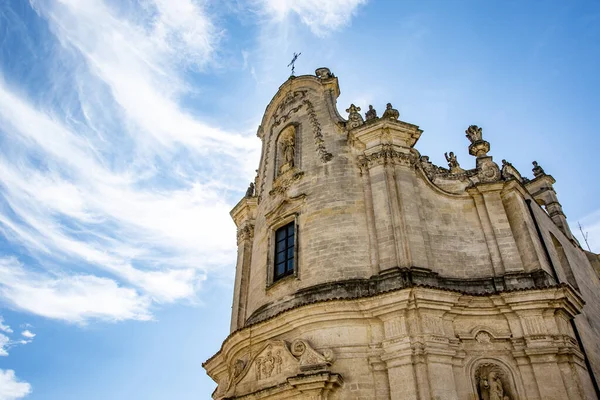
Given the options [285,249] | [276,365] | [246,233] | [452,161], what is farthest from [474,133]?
[276,365]

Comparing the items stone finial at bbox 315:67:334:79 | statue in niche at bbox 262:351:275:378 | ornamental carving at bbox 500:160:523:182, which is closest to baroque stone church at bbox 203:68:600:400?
statue in niche at bbox 262:351:275:378

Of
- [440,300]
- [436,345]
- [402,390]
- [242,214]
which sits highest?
[242,214]

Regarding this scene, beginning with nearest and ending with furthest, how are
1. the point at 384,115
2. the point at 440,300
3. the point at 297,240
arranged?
the point at 440,300, the point at 297,240, the point at 384,115

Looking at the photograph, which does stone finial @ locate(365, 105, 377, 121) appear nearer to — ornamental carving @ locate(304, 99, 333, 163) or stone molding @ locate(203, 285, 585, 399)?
ornamental carving @ locate(304, 99, 333, 163)

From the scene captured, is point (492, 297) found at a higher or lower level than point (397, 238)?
lower

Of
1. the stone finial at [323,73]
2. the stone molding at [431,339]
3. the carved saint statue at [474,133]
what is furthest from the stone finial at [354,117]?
the stone molding at [431,339]

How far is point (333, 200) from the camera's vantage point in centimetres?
1438

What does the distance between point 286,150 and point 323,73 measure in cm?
392

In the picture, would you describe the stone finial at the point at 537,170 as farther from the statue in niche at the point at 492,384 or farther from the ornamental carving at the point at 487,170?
the statue in niche at the point at 492,384

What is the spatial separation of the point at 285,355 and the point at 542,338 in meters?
5.82

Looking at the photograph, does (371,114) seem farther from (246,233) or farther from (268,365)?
(268,365)

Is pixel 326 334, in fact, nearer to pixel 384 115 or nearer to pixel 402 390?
pixel 402 390

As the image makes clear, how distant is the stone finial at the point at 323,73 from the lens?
748 inches

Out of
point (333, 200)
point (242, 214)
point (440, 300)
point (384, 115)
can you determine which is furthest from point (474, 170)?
point (242, 214)
